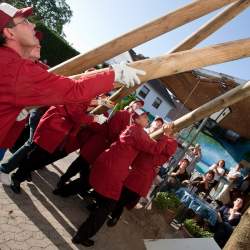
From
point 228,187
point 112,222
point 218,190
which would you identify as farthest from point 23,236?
point 218,190

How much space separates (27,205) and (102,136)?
1.52 metres

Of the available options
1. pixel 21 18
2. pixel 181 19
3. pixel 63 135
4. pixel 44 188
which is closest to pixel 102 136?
pixel 63 135

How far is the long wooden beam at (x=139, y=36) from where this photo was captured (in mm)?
2896

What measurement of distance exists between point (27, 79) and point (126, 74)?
0.65 m

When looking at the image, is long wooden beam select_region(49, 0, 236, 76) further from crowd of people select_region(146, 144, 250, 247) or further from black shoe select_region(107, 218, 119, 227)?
crowd of people select_region(146, 144, 250, 247)

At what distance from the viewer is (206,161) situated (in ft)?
61.6

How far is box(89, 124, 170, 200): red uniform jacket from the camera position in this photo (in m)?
4.71

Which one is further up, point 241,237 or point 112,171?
point 241,237

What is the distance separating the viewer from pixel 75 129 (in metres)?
5.39

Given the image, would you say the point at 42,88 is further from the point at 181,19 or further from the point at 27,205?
the point at 27,205

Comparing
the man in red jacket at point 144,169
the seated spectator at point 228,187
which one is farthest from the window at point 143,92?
the man in red jacket at point 144,169

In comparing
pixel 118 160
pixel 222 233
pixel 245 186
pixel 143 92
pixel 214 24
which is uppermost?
pixel 214 24

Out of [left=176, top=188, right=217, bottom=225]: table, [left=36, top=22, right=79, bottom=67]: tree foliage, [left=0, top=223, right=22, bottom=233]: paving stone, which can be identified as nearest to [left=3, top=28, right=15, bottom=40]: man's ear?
[left=0, top=223, right=22, bottom=233]: paving stone

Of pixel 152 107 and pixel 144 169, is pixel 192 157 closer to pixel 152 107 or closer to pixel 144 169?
pixel 144 169
